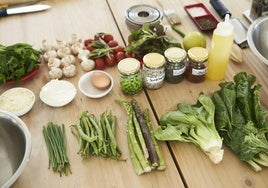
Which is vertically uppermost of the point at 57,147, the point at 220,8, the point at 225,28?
the point at 225,28

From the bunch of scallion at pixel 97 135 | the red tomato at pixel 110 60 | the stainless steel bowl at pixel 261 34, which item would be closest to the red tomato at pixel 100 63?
the red tomato at pixel 110 60

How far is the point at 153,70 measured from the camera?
994mm

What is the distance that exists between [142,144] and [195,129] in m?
0.15

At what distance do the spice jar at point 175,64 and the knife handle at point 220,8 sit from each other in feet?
1.45

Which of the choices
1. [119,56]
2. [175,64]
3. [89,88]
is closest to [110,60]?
[119,56]

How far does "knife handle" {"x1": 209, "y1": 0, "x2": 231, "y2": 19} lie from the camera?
134 cm

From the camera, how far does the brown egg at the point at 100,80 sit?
105 cm

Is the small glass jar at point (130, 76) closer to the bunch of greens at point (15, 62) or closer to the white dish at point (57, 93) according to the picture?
the white dish at point (57, 93)

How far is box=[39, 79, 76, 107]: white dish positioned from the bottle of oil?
1.54ft

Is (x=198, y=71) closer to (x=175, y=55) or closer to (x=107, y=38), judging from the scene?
(x=175, y=55)

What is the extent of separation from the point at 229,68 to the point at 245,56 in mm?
101

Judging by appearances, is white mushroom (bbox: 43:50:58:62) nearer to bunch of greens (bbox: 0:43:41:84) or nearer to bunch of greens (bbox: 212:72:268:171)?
bunch of greens (bbox: 0:43:41:84)

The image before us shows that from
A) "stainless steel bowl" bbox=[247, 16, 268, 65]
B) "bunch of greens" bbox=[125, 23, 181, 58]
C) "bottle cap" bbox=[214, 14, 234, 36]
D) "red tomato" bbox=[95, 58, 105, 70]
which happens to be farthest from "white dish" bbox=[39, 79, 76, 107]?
"stainless steel bowl" bbox=[247, 16, 268, 65]

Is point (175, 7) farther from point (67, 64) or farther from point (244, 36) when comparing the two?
point (67, 64)
